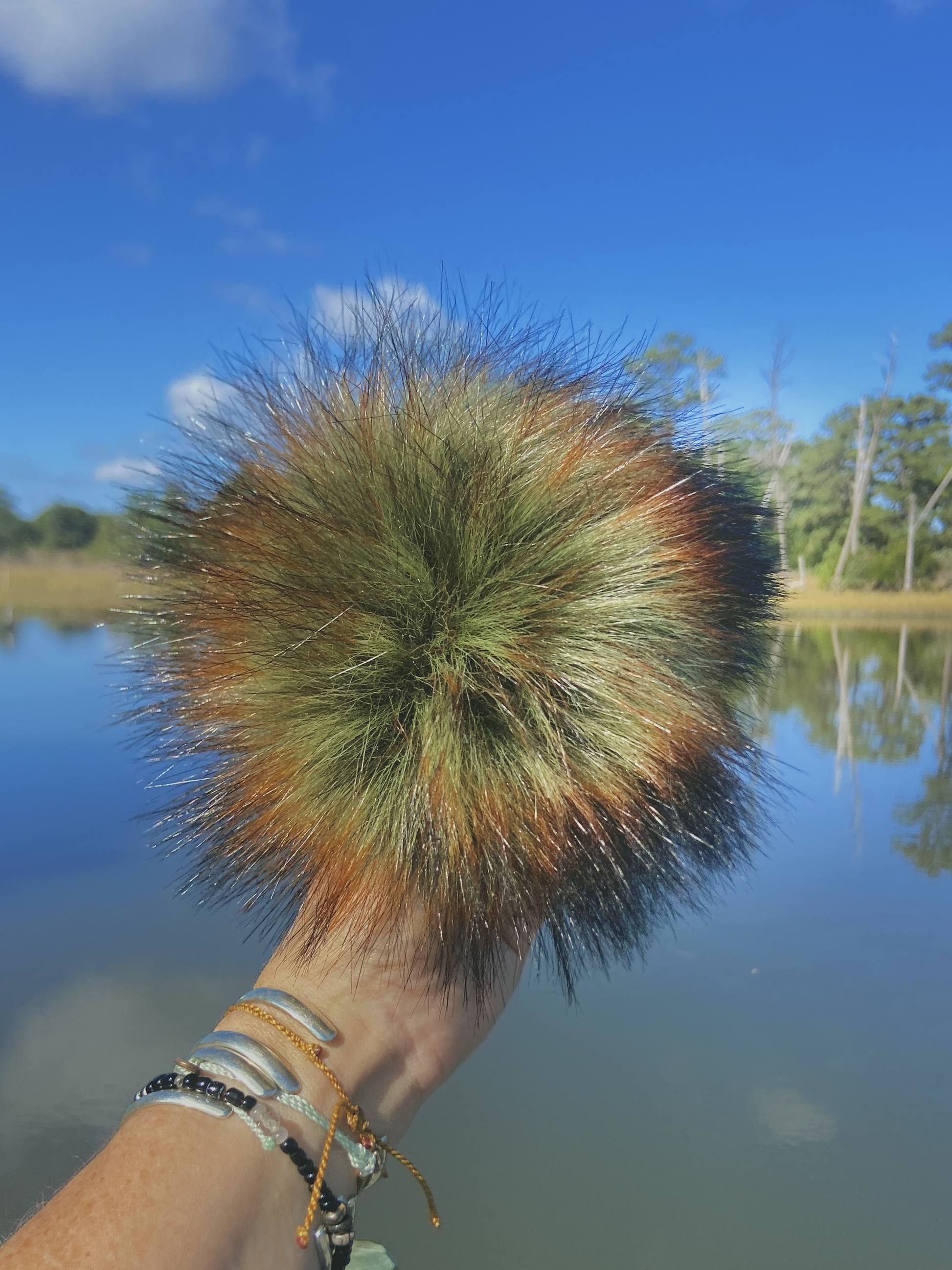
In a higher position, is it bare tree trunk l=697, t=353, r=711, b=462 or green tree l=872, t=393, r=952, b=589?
green tree l=872, t=393, r=952, b=589

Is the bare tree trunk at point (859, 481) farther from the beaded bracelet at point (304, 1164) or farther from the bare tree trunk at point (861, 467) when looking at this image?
the beaded bracelet at point (304, 1164)

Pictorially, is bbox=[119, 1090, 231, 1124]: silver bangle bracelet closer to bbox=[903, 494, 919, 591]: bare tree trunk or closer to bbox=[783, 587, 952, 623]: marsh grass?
bbox=[783, 587, 952, 623]: marsh grass

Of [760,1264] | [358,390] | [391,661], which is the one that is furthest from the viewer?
[760,1264]

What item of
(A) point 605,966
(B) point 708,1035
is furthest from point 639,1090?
(A) point 605,966


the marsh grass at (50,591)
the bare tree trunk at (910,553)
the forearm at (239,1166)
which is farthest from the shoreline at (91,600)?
the forearm at (239,1166)

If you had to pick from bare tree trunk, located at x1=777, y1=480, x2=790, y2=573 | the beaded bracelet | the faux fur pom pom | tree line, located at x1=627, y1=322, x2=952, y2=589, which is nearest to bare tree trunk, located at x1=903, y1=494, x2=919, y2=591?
tree line, located at x1=627, y1=322, x2=952, y2=589

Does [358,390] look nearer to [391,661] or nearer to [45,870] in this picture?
[391,661]

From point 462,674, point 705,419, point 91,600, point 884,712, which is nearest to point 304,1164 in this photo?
point 462,674
